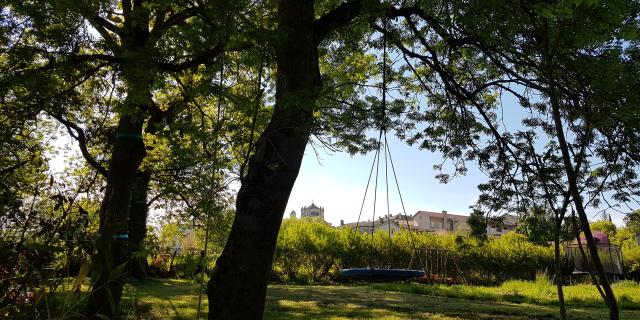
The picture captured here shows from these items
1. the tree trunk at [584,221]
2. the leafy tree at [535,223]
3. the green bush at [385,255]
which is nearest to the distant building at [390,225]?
the green bush at [385,255]

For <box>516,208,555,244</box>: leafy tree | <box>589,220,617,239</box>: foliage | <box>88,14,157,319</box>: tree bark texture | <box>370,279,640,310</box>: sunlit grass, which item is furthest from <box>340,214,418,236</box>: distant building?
<box>589,220,617,239</box>: foliage

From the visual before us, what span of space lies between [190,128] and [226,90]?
4.93 feet

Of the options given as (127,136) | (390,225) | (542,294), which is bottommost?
(542,294)

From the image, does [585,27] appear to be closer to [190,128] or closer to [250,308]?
[250,308]

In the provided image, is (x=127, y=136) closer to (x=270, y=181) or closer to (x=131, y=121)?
(x=131, y=121)

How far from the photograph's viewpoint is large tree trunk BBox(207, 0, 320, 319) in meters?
3.71

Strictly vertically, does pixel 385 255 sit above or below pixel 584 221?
below

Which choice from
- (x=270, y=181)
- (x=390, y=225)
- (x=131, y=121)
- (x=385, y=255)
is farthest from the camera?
(x=385, y=255)

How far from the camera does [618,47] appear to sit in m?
3.99

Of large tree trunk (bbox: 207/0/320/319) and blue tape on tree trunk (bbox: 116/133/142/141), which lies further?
blue tape on tree trunk (bbox: 116/133/142/141)

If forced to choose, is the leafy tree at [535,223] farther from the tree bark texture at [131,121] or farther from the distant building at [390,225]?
the tree bark texture at [131,121]

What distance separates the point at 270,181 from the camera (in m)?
4.02

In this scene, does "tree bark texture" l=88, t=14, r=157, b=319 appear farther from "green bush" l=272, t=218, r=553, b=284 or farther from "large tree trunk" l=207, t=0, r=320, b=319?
"green bush" l=272, t=218, r=553, b=284

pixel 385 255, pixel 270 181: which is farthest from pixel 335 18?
pixel 385 255
